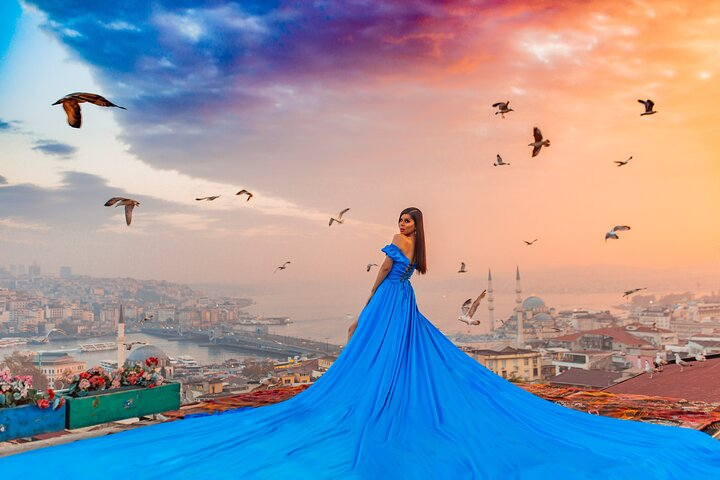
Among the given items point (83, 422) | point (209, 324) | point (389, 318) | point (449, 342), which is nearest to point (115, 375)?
point (83, 422)

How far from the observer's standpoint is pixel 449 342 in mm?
3893

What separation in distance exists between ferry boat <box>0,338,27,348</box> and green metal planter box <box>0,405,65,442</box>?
188 inches

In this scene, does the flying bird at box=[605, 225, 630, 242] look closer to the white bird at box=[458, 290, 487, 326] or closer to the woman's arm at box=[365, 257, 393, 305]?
the white bird at box=[458, 290, 487, 326]

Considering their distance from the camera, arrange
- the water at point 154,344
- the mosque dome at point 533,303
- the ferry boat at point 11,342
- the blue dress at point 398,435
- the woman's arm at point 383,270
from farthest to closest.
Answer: the mosque dome at point 533,303, the water at point 154,344, the ferry boat at point 11,342, the woman's arm at point 383,270, the blue dress at point 398,435

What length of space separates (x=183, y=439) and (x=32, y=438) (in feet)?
3.85

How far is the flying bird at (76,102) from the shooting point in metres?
4.35

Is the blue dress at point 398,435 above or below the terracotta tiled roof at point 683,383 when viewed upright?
above

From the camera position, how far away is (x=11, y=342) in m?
7.69

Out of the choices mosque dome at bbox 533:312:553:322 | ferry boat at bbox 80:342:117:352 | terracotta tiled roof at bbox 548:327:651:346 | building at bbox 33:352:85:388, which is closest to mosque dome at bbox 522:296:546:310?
mosque dome at bbox 533:312:553:322

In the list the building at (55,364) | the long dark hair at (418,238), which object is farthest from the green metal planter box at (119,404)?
the building at (55,364)

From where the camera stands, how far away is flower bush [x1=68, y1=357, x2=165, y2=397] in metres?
3.85

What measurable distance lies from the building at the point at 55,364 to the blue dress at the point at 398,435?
472cm

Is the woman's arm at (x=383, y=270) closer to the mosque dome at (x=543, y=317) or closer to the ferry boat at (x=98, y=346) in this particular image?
the ferry boat at (x=98, y=346)

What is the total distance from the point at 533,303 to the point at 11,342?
26.1 m
